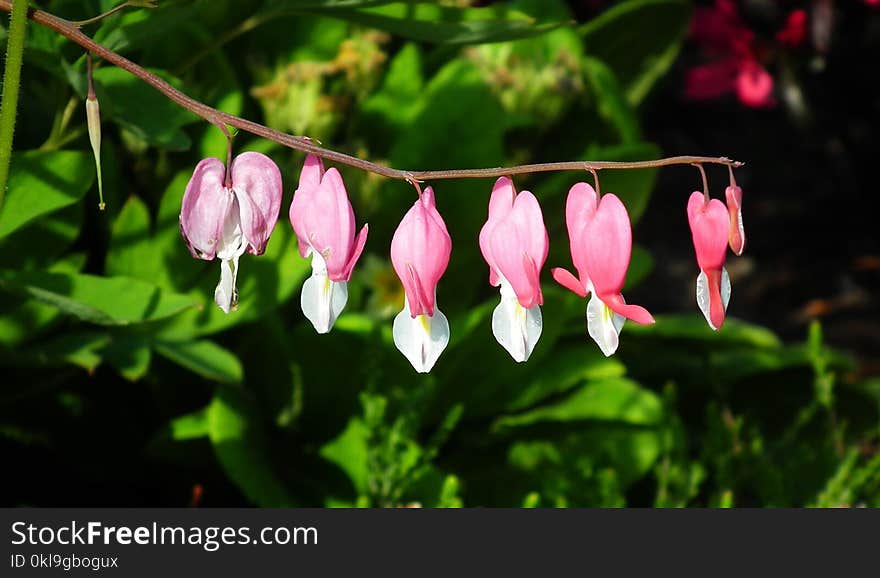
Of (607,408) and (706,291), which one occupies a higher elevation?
(607,408)

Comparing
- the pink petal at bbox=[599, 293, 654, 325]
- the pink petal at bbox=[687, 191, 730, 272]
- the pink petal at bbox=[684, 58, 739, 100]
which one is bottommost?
the pink petal at bbox=[599, 293, 654, 325]

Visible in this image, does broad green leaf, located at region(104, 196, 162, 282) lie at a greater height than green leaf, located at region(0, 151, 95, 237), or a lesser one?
greater

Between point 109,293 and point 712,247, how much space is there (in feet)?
1.78

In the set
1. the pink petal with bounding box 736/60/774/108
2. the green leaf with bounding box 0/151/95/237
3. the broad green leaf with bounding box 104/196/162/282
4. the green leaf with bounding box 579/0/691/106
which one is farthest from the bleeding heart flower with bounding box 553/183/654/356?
the pink petal with bounding box 736/60/774/108

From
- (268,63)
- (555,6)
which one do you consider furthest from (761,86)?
(268,63)

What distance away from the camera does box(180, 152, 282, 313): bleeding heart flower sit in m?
0.61

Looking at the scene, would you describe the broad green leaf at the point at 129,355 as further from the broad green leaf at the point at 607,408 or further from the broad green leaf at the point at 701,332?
the broad green leaf at the point at 701,332

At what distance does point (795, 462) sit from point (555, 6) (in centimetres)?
72

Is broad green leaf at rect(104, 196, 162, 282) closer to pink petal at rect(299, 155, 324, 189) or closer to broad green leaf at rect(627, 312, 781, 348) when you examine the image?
pink petal at rect(299, 155, 324, 189)

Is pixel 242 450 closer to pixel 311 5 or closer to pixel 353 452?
pixel 353 452

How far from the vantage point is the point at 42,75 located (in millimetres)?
1070

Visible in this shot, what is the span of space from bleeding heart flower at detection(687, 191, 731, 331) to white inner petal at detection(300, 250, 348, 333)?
0.71 feet

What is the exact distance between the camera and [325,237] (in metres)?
0.62

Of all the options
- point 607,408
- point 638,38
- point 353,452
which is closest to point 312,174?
point 353,452
